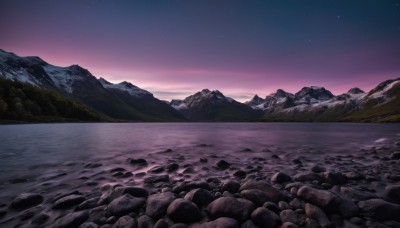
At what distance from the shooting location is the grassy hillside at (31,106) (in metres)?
134

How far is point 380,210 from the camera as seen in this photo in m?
8.15

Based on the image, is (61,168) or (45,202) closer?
(45,202)

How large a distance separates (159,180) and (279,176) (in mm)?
6681

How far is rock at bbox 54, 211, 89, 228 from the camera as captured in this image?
7467 millimetres

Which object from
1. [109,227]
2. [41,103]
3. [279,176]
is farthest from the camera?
[41,103]

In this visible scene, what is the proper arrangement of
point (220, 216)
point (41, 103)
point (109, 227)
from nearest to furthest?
point (109, 227) < point (220, 216) < point (41, 103)

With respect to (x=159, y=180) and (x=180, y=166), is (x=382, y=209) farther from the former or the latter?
(x=180, y=166)

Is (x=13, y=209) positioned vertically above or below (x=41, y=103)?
below

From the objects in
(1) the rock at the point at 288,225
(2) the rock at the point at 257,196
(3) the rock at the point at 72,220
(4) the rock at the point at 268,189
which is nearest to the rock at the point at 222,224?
(1) the rock at the point at 288,225

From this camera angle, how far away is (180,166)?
17.8m

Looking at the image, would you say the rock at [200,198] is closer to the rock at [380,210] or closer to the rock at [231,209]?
the rock at [231,209]

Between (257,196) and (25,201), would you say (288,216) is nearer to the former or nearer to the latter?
(257,196)

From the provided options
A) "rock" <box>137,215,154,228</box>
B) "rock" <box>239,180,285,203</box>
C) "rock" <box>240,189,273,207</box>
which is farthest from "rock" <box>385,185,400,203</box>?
"rock" <box>137,215,154,228</box>

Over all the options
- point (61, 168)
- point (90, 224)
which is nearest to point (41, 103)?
point (61, 168)
